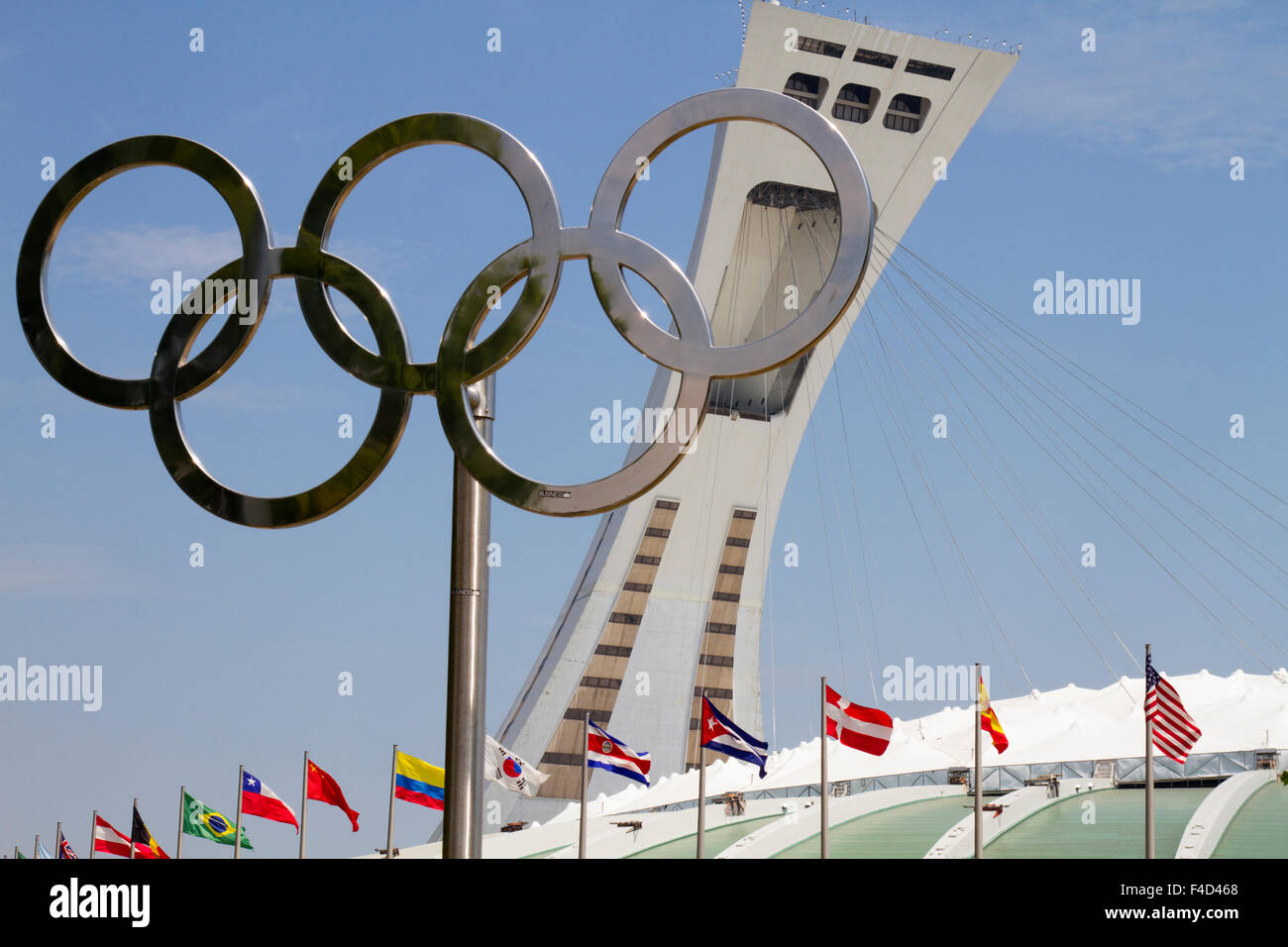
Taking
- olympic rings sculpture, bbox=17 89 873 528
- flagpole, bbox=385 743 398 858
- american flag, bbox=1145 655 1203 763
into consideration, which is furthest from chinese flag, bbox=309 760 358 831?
olympic rings sculpture, bbox=17 89 873 528

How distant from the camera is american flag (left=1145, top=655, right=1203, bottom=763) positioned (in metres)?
20.4

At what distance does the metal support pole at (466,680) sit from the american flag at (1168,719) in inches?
507

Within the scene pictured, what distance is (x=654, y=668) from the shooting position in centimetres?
5009

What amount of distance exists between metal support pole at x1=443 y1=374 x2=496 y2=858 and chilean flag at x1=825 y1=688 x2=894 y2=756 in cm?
1254

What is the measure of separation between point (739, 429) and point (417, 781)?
28178 mm

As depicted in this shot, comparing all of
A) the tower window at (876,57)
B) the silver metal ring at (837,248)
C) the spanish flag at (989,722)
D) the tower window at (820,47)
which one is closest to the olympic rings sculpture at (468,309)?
the silver metal ring at (837,248)

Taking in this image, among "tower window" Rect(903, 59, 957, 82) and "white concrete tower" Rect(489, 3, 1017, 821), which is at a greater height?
"tower window" Rect(903, 59, 957, 82)

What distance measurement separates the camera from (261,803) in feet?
93.9

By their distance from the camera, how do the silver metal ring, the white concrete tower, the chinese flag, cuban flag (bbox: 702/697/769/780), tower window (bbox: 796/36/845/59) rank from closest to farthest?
the silver metal ring → cuban flag (bbox: 702/697/769/780) → the chinese flag → tower window (bbox: 796/36/845/59) → the white concrete tower

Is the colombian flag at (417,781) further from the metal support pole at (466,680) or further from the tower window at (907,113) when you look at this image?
the tower window at (907,113)

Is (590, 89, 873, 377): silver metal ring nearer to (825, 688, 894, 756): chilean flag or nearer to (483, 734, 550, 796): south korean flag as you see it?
(825, 688, 894, 756): chilean flag
